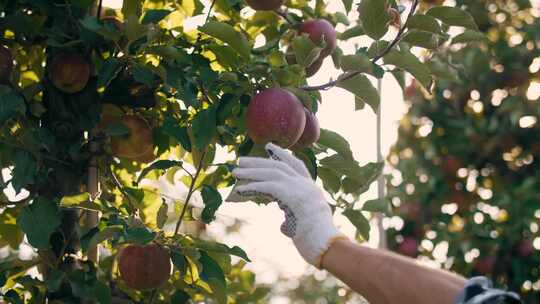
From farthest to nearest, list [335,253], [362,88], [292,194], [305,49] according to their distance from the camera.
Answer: [362,88] → [305,49] → [292,194] → [335,253]

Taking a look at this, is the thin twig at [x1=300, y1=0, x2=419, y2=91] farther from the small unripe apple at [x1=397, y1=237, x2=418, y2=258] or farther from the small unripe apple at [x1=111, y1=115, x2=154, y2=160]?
the small unripe apple at [x1=397, y1=237, x2=418, y2=258]

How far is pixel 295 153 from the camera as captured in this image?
1.83 meters

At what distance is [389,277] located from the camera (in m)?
1.31

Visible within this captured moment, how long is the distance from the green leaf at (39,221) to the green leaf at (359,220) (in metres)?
0.60

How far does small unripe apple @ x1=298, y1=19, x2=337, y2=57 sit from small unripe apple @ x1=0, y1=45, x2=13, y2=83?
2.08ft

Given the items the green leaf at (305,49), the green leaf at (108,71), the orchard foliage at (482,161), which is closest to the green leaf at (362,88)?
the green leaf at (305,49)

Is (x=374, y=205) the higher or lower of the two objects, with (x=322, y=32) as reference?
lower

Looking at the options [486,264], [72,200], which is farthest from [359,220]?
[486,264]

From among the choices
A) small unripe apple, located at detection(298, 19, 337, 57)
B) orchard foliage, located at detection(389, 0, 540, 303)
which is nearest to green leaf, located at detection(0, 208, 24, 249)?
small unripe apple, located at detection(298, 19, 337, 57)

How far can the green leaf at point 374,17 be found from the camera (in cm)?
168

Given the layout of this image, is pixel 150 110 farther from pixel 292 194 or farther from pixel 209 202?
pixel 292 194

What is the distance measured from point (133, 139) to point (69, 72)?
0.19m

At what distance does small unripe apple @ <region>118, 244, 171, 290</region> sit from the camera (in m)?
1.81

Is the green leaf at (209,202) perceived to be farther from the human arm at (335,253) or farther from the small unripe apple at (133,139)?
the small unripe apple at (133,139)
